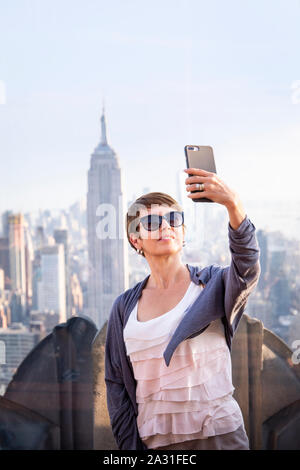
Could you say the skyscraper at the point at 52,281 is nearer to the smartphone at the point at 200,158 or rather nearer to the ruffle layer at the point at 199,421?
the ruffle layer at the point at 199,421

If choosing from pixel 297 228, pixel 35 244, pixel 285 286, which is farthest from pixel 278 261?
pixel 35 244

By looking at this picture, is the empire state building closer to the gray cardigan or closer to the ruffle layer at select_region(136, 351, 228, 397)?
the gray cardigan

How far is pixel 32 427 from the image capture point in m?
1.74

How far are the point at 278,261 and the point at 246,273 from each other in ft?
4.96

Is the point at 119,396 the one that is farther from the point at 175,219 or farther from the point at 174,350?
the point at 175,219

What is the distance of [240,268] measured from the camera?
2.92ft

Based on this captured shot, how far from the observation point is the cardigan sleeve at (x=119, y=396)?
41.8 inches

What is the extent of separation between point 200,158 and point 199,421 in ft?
1.88

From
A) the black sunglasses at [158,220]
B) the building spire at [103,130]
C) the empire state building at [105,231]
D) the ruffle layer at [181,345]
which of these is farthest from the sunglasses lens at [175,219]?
the building spire at [103,130]

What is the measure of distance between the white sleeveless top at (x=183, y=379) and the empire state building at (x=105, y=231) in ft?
3.46

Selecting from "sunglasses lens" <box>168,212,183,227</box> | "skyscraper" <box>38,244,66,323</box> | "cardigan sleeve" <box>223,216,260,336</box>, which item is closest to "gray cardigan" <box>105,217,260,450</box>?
"cardigan sleeve" <box>223,216,260,336</box>

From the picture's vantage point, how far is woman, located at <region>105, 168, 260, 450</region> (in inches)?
38.8

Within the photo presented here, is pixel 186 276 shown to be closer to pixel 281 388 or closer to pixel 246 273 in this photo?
pixel 246 273
